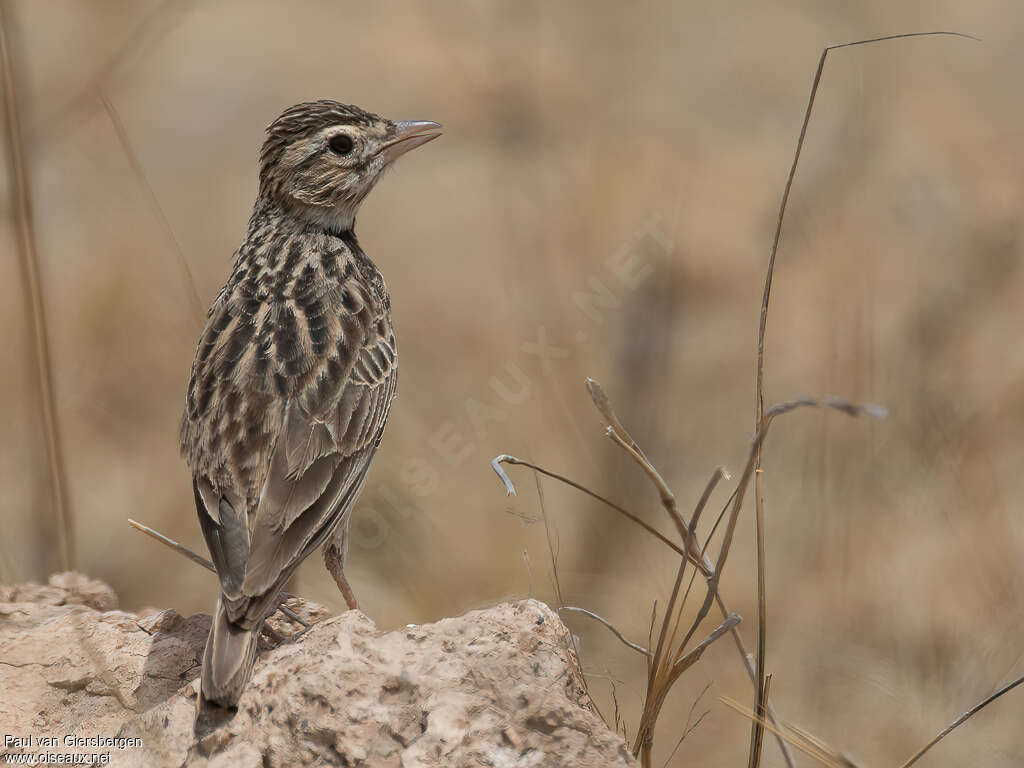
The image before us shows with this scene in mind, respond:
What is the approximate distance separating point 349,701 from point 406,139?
2.64m

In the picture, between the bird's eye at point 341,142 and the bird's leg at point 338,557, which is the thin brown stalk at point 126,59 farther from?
the bird's leg at point 338,557

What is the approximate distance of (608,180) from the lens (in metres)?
7.87

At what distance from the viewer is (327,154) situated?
4.64 metres

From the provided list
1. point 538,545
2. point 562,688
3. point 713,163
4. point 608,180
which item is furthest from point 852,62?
point 562,688

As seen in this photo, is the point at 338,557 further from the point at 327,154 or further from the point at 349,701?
the point at 327,154

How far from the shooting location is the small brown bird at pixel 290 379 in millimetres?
3252

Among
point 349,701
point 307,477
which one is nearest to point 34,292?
point 307,477

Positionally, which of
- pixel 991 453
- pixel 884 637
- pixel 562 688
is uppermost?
pixel 562 688

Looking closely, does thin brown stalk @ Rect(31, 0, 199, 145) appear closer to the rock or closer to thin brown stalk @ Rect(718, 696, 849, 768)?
the rock

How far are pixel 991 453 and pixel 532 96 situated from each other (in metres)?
3.86

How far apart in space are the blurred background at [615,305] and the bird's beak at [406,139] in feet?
5.56

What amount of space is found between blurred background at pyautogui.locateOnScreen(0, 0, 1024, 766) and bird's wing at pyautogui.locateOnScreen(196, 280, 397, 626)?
5.57 feet

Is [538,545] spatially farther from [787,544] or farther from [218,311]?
[218,311]

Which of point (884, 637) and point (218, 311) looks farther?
point (884, 637)
